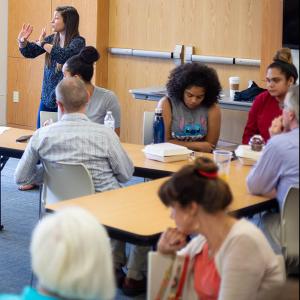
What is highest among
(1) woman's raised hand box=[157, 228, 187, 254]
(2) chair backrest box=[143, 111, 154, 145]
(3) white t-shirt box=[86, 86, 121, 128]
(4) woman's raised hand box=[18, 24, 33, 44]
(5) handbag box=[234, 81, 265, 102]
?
(4) woman's raised hand box=[18, 24, 33, 44]

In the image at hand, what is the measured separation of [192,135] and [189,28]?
9.39 feet

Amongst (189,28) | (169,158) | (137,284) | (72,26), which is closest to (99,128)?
(169,158)

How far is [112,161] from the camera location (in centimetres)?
396

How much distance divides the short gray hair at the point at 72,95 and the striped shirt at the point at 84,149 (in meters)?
0.05

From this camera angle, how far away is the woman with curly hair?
482 cm

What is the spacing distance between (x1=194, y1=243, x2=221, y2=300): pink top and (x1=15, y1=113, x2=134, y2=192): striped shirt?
1.38 m

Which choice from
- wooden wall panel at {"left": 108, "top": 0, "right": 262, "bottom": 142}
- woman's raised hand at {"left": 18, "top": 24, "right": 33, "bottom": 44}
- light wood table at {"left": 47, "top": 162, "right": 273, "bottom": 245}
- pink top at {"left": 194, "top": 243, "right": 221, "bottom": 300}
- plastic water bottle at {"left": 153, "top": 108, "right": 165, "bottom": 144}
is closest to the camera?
pink top at {"left": 194, "top": 243, "right": 221, "bottom": 300}

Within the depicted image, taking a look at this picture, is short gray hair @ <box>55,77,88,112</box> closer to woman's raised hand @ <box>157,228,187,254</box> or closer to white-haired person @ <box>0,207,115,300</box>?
woman's raised hand @ <box>157,228,187,254</box>

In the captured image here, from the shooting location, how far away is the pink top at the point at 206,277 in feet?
8.54

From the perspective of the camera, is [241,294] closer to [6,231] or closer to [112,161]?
[112,161]

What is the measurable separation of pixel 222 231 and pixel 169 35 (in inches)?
212

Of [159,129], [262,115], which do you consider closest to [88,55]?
[159,129]

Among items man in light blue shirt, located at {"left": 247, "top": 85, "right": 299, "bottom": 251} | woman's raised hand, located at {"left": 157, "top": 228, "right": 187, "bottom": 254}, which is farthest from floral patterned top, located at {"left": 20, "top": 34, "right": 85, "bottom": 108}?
woman's raised hand, located at {"left": 157, "top": 228, "right": 187, "bottom": 254}

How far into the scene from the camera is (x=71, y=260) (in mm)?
1691
